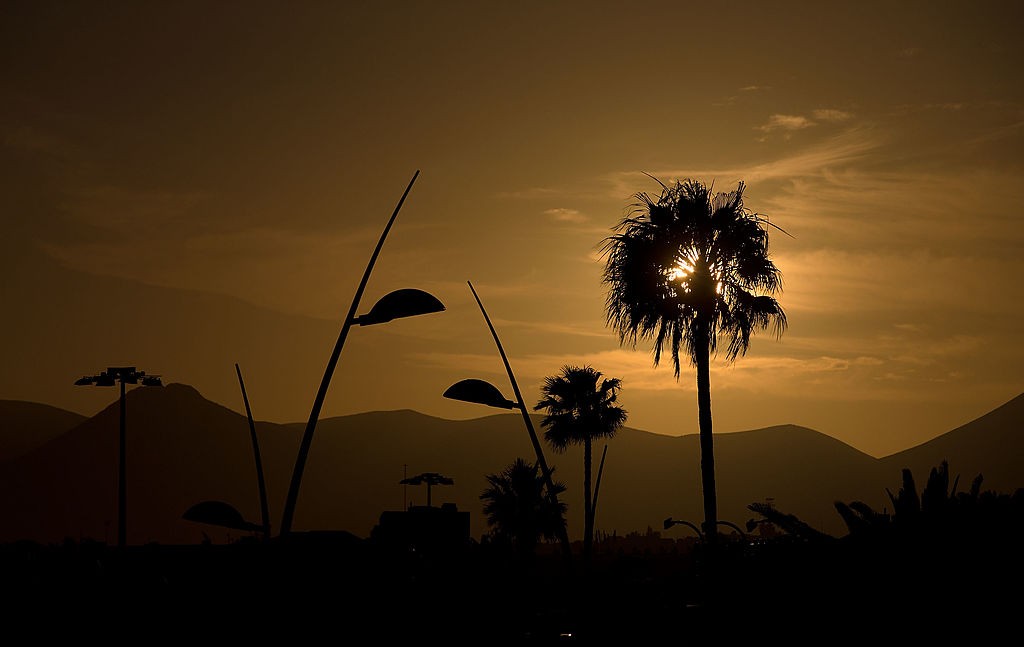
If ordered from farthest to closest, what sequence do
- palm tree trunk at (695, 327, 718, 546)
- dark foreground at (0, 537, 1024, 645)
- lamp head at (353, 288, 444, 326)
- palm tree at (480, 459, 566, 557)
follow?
palm tree at (480, 459, 566, 557) → palm tree trunk at (695, 327, 718, 546) → lamp head at (353, 288, 444, 326) → dark foreground at (0, 537, 1024, 645)

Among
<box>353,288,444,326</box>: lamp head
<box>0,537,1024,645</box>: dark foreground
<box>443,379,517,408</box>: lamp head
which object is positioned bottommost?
<box>0,537,1024,645</box>: dark foreground

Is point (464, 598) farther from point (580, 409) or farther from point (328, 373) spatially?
point (580, 409)

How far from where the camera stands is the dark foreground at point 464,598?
39.4ft

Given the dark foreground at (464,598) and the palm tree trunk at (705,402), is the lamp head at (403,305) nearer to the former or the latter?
the dark foreground at (464,598)

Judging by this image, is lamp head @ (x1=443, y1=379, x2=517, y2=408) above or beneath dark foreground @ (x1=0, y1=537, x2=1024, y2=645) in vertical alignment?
above

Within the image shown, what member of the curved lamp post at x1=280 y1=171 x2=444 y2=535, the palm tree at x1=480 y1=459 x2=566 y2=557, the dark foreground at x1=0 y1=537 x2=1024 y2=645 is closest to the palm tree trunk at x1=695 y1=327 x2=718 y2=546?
the dark foreground at x1=0 y1=537 x2=1024 y2=645

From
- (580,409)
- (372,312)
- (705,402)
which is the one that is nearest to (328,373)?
(372,312)

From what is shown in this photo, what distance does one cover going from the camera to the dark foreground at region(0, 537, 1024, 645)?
1200 cm

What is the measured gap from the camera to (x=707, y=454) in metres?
31.7

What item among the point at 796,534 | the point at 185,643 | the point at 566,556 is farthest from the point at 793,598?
the point at 566,556

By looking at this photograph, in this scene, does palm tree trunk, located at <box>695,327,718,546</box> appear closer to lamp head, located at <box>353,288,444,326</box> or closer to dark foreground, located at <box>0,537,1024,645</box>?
dark foreground, located at <box>0,537,1024,645</box>

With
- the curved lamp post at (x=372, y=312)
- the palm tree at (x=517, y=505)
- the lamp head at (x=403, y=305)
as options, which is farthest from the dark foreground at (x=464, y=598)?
the palm tree at (x=517, y=505)

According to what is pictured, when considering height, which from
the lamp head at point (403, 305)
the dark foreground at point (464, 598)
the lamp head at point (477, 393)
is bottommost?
the dark foreground at point (464, 598)

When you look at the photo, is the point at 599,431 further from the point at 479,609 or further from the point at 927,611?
the point at 927,611
